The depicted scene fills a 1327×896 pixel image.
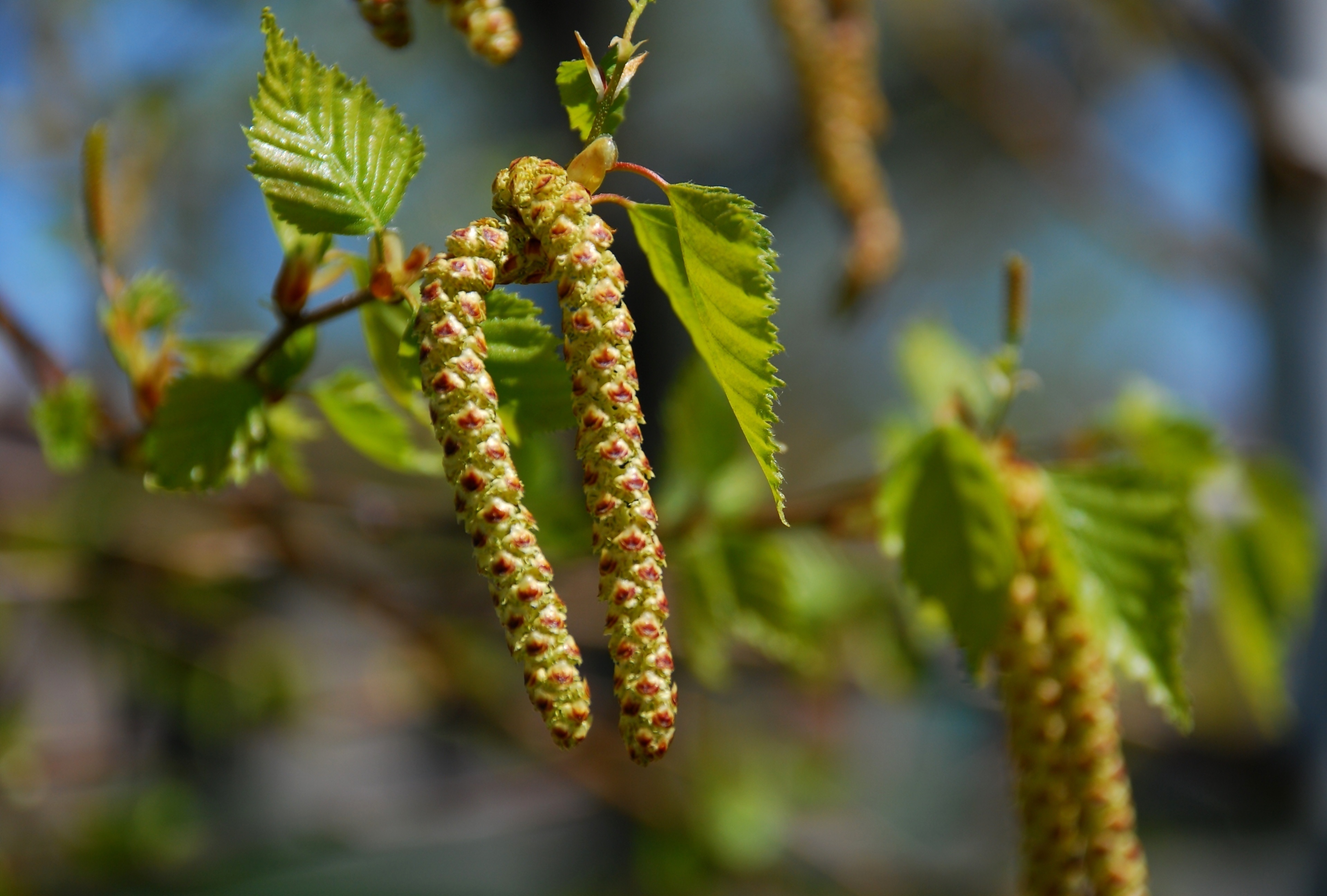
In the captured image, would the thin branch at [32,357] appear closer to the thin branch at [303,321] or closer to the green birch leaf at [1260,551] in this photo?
the thin branch at [303,321]

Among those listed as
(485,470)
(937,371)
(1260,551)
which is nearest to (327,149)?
(485,470)

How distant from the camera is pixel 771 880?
1830 mm

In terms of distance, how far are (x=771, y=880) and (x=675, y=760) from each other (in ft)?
1.33

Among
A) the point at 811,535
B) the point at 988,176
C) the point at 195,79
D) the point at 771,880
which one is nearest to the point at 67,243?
the point at 195,79

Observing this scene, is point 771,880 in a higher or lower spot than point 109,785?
lower

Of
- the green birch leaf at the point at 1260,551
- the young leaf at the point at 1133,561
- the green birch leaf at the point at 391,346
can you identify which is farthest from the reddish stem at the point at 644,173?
the green birch leaf at the point at 1260,551

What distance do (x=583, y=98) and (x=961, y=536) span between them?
0.31 m

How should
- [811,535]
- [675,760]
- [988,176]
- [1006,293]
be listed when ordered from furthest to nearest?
[988,176]
[675,760]
[811,535]
[1006,293]

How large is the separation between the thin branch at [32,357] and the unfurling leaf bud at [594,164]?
0.36m

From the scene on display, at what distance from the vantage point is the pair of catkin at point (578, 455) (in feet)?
0.94

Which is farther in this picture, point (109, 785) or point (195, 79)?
point (195, 79)

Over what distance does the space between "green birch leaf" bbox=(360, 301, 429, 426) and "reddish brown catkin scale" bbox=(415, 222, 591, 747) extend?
9 cm

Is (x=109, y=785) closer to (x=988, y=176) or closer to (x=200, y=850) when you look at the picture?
(x=200, y=850)

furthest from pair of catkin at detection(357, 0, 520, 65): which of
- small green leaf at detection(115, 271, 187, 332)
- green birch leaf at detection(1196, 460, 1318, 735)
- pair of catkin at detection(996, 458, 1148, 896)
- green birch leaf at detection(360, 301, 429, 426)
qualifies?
green birch leaf at detection(1196, 460, 1318, 735)
